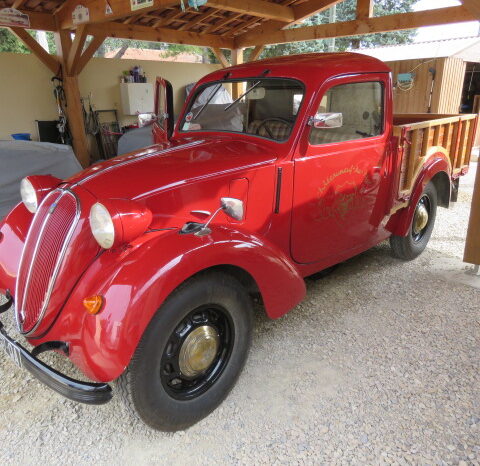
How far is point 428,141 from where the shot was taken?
11.8 ft

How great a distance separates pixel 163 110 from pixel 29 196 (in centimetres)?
141

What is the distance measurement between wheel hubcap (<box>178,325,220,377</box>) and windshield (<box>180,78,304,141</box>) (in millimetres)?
1342

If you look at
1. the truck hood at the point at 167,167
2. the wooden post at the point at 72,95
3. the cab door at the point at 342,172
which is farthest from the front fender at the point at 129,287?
the wooden post at the point at 72,95

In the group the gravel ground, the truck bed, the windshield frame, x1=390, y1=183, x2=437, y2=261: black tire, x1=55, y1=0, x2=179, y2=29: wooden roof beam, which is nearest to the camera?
the gravel ground

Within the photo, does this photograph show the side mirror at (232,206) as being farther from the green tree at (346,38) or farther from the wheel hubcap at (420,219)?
the green tree at (346,38)

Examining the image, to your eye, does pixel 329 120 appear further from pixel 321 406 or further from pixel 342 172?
pixel 321 406

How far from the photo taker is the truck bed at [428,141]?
334cm

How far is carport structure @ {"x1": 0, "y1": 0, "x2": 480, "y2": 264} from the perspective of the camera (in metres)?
6.05

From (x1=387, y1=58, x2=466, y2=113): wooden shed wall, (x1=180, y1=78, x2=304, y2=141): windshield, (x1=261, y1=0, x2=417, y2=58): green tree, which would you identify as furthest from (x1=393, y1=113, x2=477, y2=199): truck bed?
(x1=261, y1=0, x2=417, y2=58): green tree

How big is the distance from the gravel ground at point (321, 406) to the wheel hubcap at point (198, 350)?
1.05ft

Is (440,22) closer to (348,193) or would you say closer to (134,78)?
(348,193)

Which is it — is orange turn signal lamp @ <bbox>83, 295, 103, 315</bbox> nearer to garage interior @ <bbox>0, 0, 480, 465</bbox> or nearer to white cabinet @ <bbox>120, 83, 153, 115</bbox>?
garage interior @ <bbox>0, 0, 480, 465</bbox>

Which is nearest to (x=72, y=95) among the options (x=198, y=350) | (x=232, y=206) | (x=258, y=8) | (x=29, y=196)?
(x=258, y=8)

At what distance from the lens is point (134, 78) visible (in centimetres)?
920
